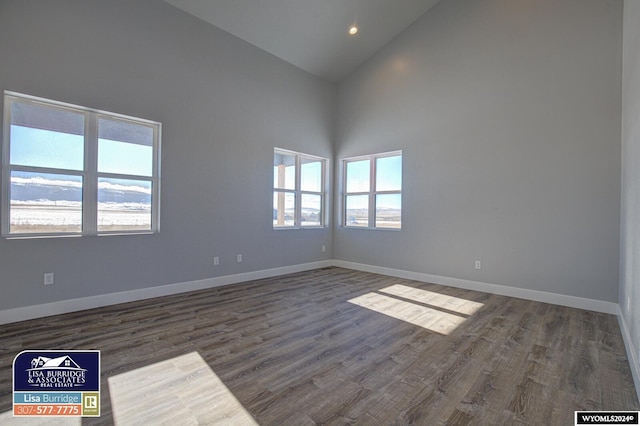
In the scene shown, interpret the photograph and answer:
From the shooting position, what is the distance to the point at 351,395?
1976mm

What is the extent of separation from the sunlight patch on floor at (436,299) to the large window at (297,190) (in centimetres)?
226

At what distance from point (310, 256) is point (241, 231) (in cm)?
169

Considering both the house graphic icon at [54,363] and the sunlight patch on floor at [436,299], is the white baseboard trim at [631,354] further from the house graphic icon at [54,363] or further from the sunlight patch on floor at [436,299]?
the house graphic icon at [54,363]

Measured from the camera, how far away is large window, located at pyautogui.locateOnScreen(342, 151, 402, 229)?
578 centimetres

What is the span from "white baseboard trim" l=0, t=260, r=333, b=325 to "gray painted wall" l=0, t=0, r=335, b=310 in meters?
0.07

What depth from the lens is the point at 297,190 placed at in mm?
6082

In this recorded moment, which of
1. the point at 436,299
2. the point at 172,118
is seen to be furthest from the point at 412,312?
the point at 172,118

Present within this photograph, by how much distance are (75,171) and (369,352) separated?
12.2ft

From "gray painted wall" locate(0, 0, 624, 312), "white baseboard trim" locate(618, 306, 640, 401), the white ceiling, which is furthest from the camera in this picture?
the white ceiling

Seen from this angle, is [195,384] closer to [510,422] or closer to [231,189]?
[510,422]

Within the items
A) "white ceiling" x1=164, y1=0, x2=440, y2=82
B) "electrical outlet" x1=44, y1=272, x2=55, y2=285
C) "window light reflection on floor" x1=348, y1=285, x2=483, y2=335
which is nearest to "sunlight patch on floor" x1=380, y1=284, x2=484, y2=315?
"window light reflection on floor" x1=348, y1=285, x2=483, y2=335

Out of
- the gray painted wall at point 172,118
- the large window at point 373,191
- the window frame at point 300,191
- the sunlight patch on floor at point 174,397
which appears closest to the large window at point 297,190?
the window frame at point 300,191

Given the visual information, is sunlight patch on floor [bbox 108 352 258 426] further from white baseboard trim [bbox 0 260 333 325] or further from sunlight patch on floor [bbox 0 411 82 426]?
white baseboard trim [bbox 0 260 333 325]

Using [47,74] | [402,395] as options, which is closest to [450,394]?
[402,395]
